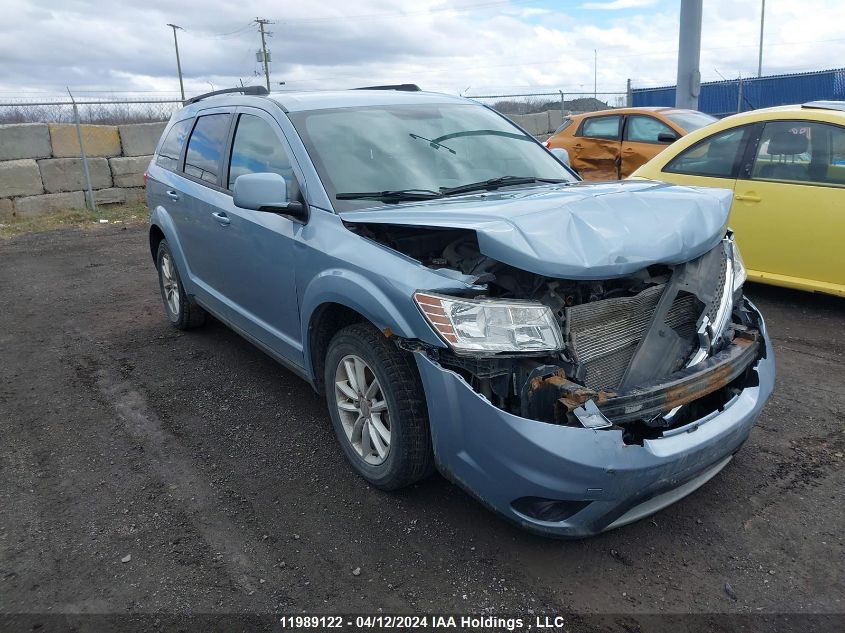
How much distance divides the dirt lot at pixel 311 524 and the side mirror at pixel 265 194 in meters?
1.31

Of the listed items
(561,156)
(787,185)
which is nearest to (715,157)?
(787,185)

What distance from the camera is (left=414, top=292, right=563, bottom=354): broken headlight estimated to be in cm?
259

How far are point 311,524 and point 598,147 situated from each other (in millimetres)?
9223

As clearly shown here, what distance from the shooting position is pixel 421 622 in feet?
8.21

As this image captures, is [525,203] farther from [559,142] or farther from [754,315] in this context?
[559,142]

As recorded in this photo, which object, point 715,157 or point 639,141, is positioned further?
point 639,141

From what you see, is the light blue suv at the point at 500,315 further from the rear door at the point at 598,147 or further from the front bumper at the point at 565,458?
the rear door at the point at 598,147

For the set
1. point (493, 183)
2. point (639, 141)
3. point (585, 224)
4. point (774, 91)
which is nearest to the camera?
point (585, 224)

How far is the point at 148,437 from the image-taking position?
402cm

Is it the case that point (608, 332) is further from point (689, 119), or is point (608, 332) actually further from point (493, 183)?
point (689, 119)

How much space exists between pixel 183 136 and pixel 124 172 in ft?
29.8

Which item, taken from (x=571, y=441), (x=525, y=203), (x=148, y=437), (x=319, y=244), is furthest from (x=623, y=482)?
(x=148, y=437)

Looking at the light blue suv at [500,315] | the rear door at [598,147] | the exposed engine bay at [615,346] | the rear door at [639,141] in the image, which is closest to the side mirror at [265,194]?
the light blue suv at [500,315]

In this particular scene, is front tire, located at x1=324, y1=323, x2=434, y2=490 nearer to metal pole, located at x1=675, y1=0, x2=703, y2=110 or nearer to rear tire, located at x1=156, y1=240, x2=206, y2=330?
rear tire, located at x1=156, y1=240, x2=206, y2=330
